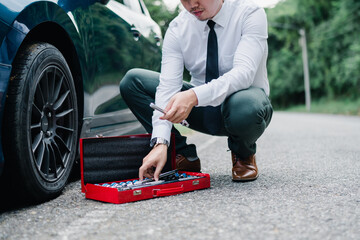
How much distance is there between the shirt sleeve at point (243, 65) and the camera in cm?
279

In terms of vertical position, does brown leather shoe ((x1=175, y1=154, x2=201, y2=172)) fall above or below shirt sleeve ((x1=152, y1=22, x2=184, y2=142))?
below

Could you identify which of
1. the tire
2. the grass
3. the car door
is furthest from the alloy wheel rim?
the grass

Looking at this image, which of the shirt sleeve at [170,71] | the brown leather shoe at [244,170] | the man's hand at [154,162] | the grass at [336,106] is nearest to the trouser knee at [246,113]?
the brown leather shoe at [244,170]

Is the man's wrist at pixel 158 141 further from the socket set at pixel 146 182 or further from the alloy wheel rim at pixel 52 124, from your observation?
the alloy wheel rim at pixel 52 124

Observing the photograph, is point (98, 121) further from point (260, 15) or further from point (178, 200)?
point (260, 15)

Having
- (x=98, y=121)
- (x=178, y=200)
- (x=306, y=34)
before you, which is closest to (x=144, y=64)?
(x=98, y=121)

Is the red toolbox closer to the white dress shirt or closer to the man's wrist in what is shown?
the man's wrist

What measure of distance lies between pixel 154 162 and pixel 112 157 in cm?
28

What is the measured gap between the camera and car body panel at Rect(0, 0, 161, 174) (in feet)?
7.16

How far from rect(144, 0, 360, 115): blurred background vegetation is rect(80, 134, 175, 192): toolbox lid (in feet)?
58.4

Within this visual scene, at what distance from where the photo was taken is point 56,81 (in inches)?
107

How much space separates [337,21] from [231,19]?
2295cm

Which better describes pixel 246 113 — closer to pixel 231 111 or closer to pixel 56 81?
pixel 231 111

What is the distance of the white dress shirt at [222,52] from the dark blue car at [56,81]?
0.45m
